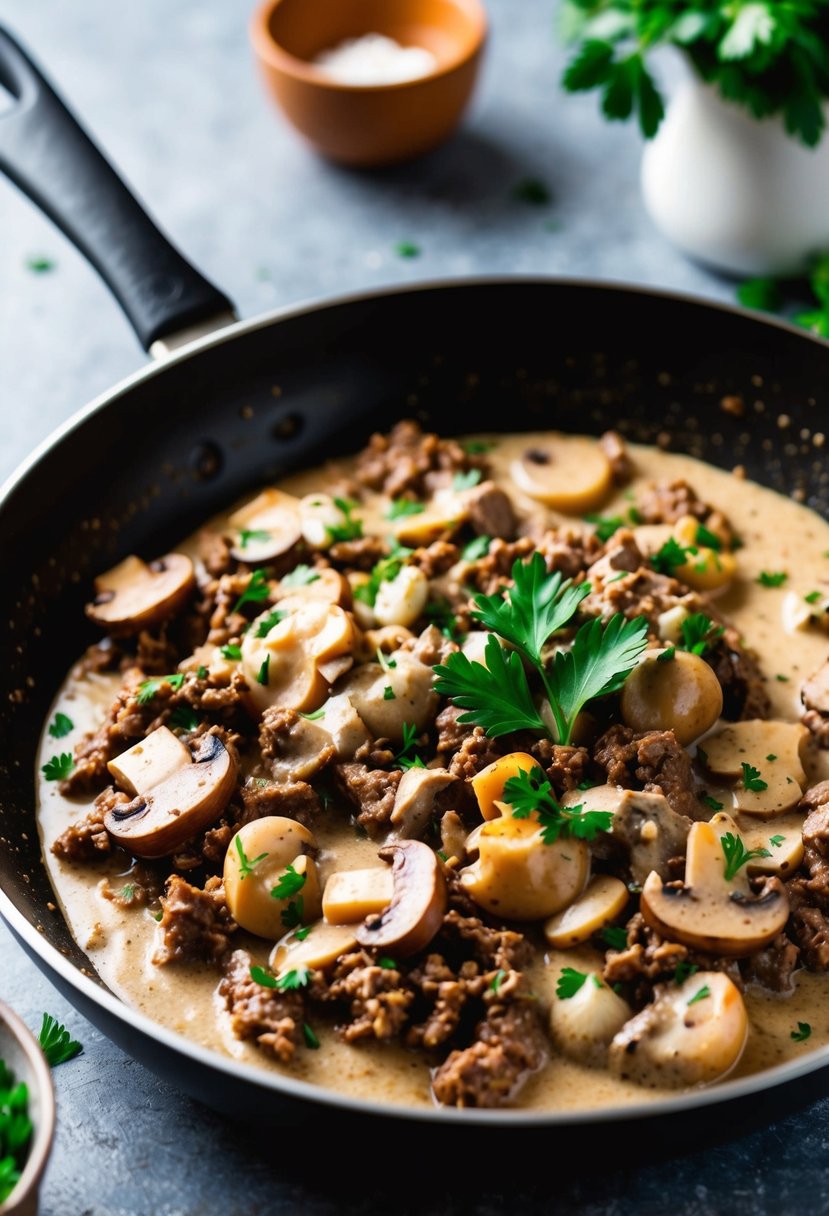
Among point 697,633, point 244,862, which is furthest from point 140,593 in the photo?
point 697,633

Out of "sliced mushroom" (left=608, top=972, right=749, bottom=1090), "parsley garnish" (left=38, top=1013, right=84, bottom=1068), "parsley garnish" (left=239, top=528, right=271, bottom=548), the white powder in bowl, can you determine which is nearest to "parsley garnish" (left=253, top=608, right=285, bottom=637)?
"parsley garnish" (left=239, top=528, right=271, bottom=548)

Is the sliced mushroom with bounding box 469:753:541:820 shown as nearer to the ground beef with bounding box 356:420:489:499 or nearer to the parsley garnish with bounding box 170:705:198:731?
the parsley garnish with bounding box 170:705:198:731

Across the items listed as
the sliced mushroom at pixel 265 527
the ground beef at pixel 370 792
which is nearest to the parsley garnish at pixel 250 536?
the sliced mushroom at pixel 265 527

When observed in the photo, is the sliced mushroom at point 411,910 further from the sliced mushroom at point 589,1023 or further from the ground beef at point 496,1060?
the sliced mushroom at point 589,1023

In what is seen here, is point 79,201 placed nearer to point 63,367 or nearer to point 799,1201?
point 63,367

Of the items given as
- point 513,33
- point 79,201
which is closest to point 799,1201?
point 79,201

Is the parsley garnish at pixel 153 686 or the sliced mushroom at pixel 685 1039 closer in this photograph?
the sliced mushroom at pixel 685 1039
